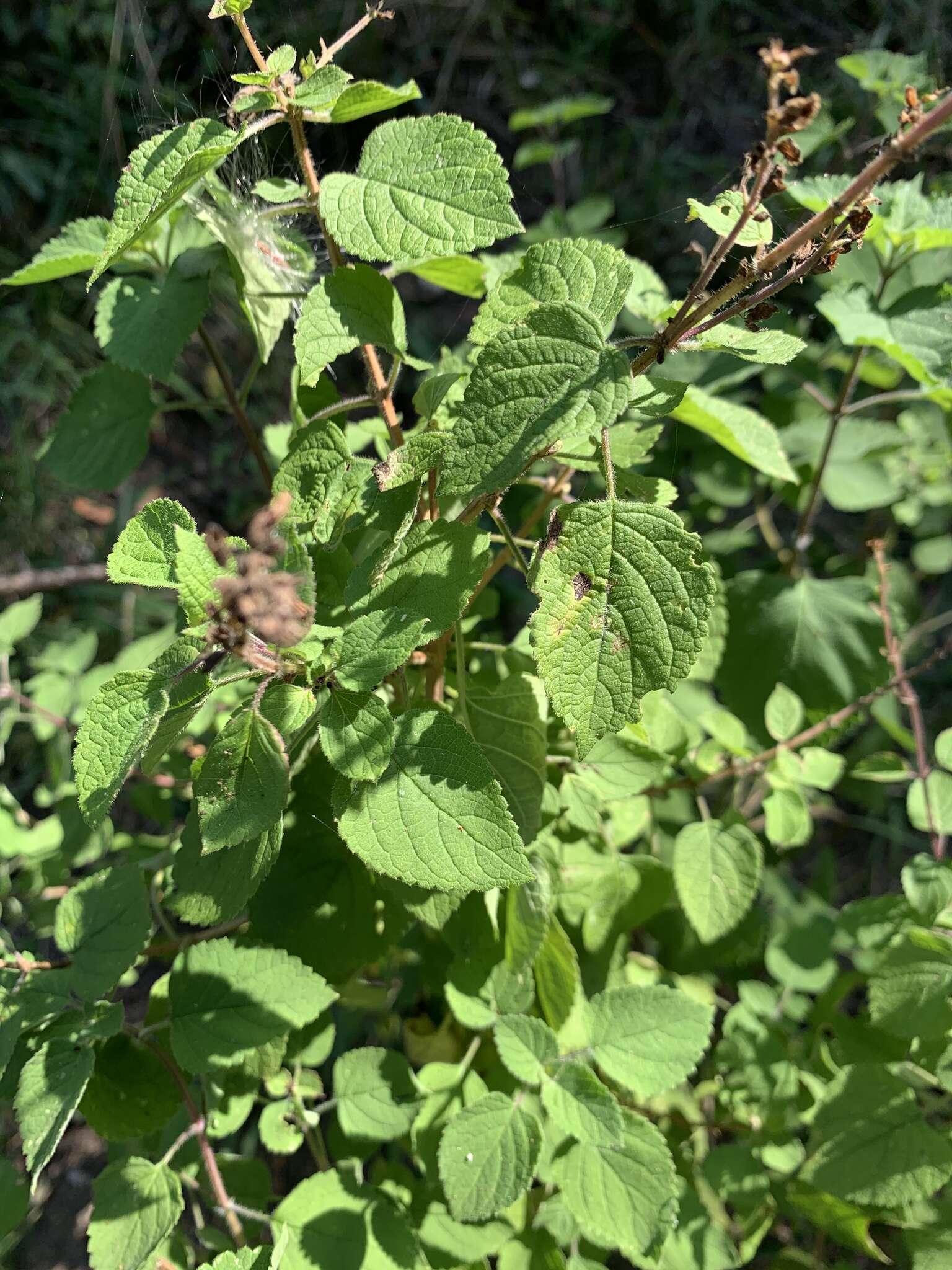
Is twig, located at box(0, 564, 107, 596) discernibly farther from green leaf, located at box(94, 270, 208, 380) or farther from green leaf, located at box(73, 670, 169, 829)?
green leaf, located at box(73, 670, 169, 829)

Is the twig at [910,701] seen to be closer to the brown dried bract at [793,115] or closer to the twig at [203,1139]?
the brown dried bract at [793,115]

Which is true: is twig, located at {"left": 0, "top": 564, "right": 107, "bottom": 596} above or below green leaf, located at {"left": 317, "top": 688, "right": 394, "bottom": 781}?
below

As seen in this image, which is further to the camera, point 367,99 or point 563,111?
point 563,111

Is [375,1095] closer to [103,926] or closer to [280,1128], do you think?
[280,1128]

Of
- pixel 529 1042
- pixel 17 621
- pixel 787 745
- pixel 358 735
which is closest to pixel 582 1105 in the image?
pixel 529 1042

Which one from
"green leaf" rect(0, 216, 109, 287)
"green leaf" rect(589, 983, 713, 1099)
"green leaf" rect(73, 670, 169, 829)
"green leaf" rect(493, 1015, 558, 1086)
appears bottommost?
"green leaf" rect(589, 983, 713, 1099)

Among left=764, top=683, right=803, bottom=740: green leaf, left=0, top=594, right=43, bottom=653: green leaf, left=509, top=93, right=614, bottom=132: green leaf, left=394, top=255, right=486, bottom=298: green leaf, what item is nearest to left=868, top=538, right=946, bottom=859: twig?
left=764, top=683, right=803, bottom=740: green leaf
